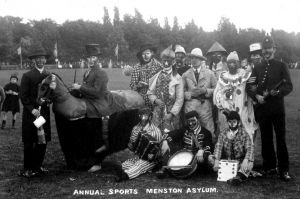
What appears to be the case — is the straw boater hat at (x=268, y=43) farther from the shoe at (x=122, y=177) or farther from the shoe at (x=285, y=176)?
the shoe at (x=122, y=177)

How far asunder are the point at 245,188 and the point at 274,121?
4.01ft

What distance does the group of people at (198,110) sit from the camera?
630 centimetres

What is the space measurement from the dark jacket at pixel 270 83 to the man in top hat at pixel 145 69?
6.06 ft

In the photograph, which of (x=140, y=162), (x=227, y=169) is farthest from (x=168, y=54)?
(x=227, y=169)

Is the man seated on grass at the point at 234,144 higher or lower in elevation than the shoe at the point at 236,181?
higher

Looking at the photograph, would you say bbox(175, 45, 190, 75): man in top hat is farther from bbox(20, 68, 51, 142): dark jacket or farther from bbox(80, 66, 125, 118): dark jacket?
bbox(20, 68, 51, 142): dark jacket

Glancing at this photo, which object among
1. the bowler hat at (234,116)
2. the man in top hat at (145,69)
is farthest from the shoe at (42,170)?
the bowler hat at (234,116)

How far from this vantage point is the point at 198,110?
22.8ft

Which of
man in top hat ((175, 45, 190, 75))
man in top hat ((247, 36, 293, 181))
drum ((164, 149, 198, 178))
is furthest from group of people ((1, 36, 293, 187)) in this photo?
man in top hat ((175, 45, 190, 75))

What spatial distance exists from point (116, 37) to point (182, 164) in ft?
237

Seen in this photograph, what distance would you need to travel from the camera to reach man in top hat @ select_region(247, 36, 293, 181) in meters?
6.23

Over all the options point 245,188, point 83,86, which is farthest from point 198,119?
point 83,86

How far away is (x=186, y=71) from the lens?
739cm

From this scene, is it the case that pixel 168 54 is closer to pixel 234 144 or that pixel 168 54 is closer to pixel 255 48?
pixel 255 48
